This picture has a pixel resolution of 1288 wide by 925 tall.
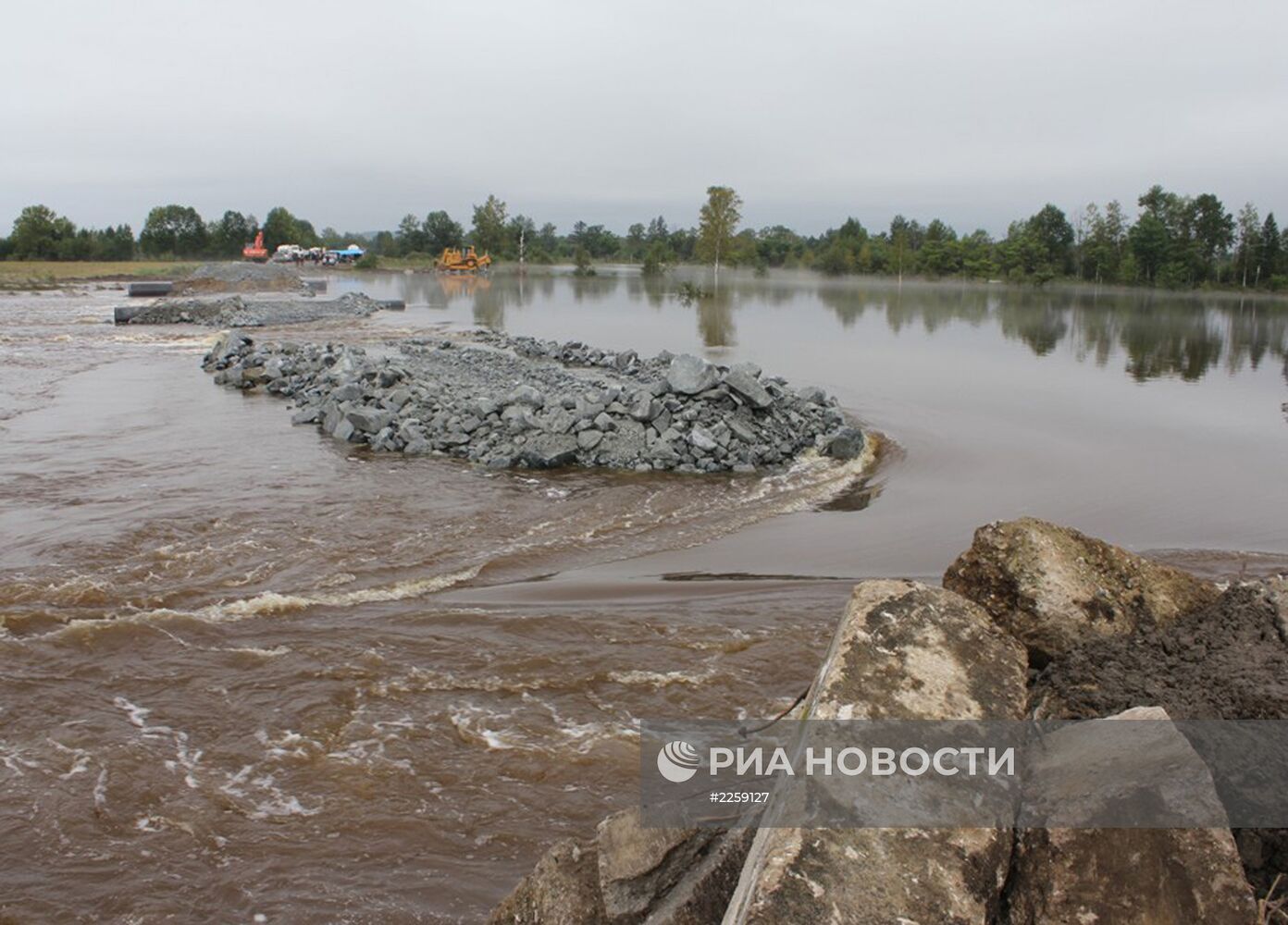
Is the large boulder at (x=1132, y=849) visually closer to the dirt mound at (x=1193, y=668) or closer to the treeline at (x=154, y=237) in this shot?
the dirt mound at (x=1193, y=668)

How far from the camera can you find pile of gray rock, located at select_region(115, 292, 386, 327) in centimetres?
3553

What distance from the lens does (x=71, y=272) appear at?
72.3 m

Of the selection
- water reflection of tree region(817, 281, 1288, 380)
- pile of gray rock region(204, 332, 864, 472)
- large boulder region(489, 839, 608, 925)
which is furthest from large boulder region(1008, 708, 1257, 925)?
water reflection of tree region(817, 281, 1288, 380)

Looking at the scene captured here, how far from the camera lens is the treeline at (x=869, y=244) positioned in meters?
77.8

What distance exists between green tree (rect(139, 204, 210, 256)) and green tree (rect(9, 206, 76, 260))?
9.55 metres

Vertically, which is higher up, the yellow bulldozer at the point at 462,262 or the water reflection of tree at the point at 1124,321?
the yellow bulldozer at the point at 462,262

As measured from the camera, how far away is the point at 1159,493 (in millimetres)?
11820

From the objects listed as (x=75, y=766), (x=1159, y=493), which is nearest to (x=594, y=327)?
(x=1159, y=493)

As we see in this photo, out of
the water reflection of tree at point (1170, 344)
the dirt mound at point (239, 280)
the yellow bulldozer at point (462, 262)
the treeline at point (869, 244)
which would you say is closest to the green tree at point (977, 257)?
the treeline at point (869, 244)

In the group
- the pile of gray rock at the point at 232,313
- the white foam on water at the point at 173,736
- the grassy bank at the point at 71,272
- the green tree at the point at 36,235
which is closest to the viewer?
the white foam on water at the point at 173,736

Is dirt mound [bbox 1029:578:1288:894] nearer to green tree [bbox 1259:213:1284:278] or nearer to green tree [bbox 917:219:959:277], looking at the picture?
green tree [bbox 1259:213:1284:278]

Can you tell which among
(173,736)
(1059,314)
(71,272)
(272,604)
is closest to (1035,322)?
(1059,314)

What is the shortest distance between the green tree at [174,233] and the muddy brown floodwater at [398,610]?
93316mm

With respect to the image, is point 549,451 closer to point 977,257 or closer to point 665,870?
point 665,870
